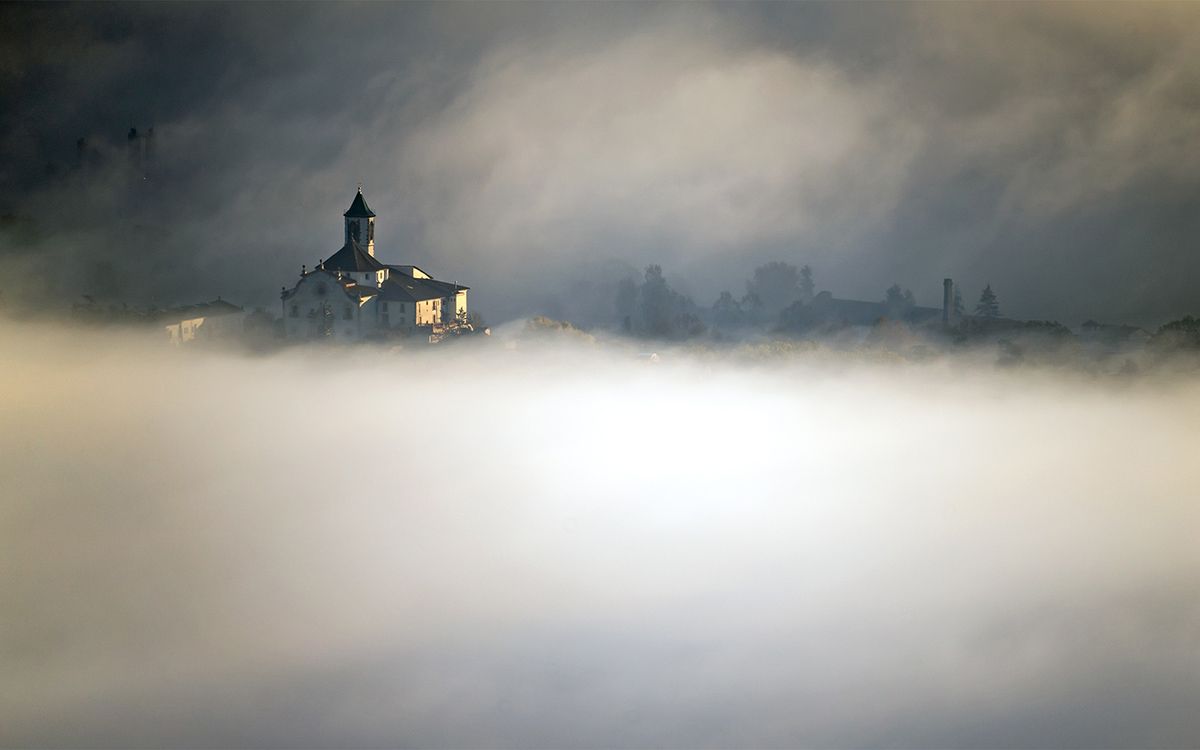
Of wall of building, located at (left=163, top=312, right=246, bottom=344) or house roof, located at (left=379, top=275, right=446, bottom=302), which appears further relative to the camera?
wall of building, located at (left=163, top=312, right=246, bottom=344)

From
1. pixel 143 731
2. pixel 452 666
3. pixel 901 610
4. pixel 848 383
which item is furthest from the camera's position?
pixel 848 383

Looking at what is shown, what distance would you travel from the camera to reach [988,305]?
3909 centimetres

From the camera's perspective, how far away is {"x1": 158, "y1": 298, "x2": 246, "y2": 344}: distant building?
3659cm

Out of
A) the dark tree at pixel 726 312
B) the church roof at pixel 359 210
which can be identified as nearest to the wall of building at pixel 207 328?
the church roof at pixel 359 210

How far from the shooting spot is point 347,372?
36625 mm

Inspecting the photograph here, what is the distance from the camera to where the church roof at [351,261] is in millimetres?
35812

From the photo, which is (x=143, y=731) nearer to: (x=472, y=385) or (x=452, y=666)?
(x=452, y=666)

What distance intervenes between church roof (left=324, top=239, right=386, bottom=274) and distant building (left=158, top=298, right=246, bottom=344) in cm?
211

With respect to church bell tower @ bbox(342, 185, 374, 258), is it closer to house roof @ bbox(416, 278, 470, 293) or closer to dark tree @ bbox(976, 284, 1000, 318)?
house roof @ bbox(416, 278, 470, 293)

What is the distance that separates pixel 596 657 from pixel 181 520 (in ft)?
32.4

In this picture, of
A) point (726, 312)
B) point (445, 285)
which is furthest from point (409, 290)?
point (726, 312)

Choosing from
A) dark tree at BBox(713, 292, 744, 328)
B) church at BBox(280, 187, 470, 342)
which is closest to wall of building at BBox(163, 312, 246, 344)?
church at BBox(280, 187, 470, 342)

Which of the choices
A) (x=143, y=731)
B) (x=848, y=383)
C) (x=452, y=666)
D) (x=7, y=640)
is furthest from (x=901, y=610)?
(x=7, y=640)

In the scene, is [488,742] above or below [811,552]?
below
